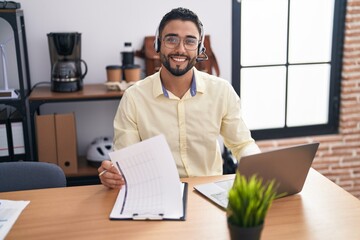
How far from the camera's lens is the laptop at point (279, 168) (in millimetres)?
1167

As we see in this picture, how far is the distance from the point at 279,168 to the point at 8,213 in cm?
85

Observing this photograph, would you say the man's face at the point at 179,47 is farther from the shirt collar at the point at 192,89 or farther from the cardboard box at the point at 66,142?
the cardboard box at the point at 66,142

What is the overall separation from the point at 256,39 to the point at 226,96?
1272 millimetres

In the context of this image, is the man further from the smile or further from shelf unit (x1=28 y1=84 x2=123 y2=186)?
shelf unit (x1=28 y1=84 x2=123 y2=186)

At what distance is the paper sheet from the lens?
1.24 meters

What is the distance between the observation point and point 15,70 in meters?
2.65

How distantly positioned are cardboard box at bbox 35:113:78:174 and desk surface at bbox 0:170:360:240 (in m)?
1.00

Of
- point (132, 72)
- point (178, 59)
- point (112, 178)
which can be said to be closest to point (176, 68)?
point (178, 59)

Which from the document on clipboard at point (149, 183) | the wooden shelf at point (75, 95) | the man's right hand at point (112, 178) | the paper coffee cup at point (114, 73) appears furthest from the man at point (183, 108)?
the paper coffee cup at point (114, 73)

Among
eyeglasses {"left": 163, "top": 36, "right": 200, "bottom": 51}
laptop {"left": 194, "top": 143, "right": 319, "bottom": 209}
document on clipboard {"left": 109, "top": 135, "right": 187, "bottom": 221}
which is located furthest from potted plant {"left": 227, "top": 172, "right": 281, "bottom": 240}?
eyeglasses {"left": 163, "top": 36, "right": 200, "bottom": 51}

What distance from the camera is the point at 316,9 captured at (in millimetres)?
3027

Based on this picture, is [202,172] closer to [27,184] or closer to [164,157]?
[164,157]

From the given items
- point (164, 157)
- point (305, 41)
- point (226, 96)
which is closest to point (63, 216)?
point (164, 157)

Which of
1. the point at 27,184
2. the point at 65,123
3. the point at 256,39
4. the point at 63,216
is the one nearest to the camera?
the point at 63,216
